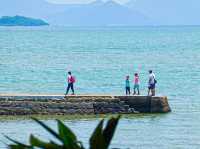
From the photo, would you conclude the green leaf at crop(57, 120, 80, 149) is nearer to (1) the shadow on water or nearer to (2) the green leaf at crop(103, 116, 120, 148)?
(2) the green leaf at crop(103, 116, 120, 148)

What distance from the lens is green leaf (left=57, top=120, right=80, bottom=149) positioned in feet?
13.0

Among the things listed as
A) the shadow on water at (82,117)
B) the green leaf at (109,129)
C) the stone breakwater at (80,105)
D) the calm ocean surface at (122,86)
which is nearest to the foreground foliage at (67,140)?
the green leaf at (109,129)

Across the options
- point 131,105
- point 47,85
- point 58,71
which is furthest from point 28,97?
point 58,71

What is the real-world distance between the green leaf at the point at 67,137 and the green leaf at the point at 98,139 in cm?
7

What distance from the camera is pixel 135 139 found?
24.8m

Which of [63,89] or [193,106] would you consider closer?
[193,106]

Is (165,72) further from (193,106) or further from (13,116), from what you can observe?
(13,116)

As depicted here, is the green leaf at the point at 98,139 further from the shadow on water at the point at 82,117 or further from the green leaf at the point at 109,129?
the shadow on water at the point at 82,117

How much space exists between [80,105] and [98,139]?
25230mm

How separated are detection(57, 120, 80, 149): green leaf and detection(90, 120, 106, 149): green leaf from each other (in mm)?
75

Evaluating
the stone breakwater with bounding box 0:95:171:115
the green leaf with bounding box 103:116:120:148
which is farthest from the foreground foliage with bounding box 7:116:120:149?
the stone breakwater with bounding box 0:95:171:115

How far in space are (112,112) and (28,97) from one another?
121 inches

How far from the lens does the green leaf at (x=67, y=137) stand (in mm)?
3969

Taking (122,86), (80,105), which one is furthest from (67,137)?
(122,86)
